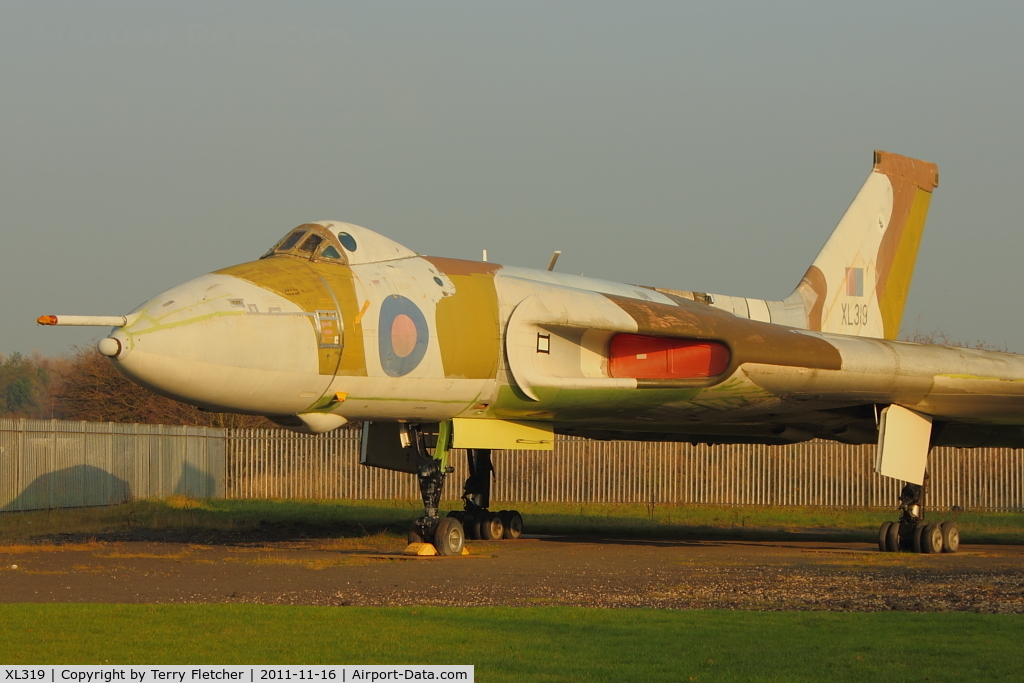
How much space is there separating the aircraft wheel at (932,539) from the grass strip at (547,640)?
26.0 feet

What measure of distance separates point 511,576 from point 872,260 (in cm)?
1147

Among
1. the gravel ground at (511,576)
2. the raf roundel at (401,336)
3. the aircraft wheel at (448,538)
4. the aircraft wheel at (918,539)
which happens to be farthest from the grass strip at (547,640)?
the aircraft wheel at (918,539)

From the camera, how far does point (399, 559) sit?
41.8ft

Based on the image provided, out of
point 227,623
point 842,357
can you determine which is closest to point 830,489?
point 842,357

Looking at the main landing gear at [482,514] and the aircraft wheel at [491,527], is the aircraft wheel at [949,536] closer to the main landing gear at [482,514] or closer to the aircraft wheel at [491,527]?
the main landing gear at [482,514]

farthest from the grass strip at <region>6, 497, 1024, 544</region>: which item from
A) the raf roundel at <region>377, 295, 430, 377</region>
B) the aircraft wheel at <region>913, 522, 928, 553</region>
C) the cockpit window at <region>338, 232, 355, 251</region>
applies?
the cockpit window at <region>338, 232, 355, 251</region>

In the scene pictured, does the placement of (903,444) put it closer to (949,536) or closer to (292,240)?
(949,536)

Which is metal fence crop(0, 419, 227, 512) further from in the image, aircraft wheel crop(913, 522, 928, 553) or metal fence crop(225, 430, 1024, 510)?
aircraft wheel crop(913, 522, 928, 553)

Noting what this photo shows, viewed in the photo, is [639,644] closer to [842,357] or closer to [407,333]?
[407,333]

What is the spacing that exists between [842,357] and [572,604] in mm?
7231

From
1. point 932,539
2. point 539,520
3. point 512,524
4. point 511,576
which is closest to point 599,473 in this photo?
point 539,520

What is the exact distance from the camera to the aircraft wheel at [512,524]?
58.9ft

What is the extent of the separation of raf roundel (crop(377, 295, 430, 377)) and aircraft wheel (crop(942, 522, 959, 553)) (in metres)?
8.12

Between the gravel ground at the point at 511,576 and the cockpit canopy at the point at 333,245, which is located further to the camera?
the cockpit canopy at the point at 333,245
